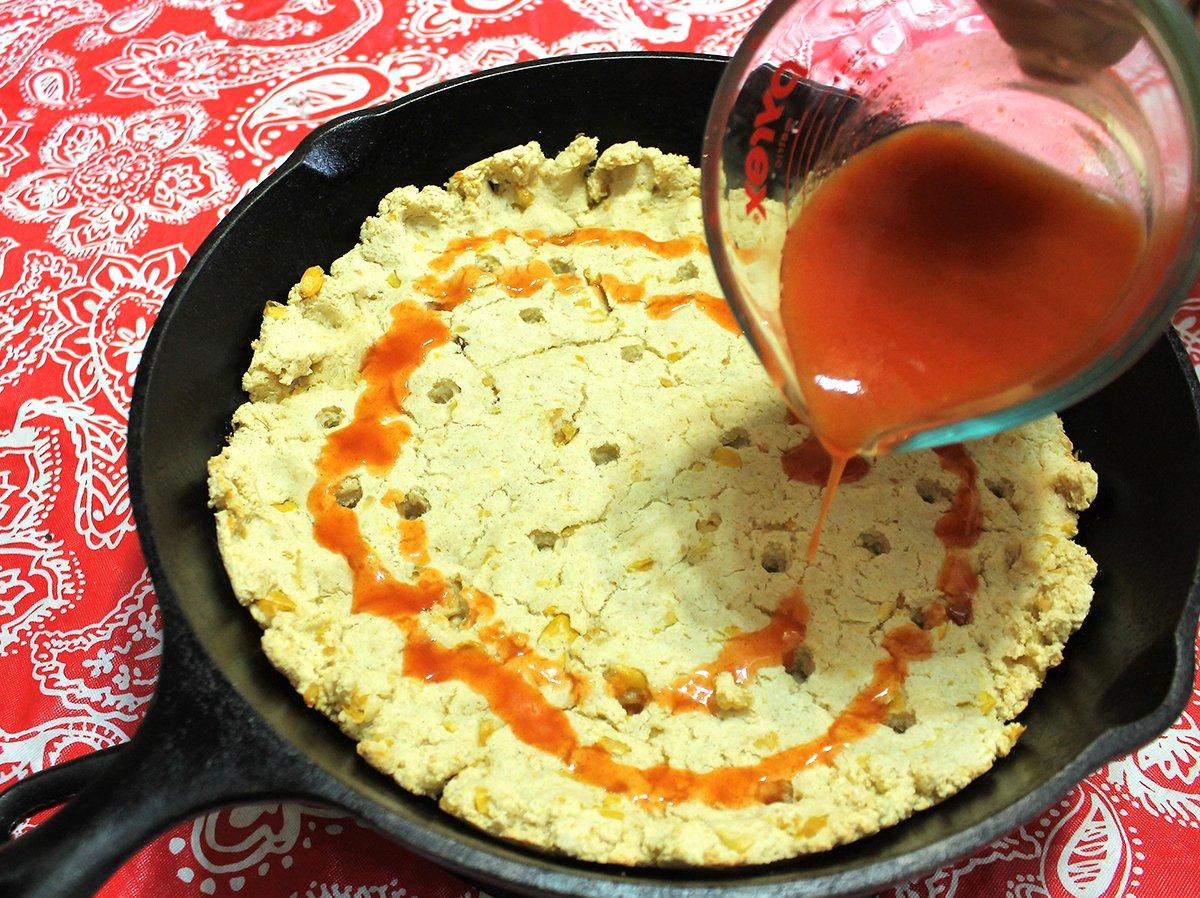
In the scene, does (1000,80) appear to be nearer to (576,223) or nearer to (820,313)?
(820,313)

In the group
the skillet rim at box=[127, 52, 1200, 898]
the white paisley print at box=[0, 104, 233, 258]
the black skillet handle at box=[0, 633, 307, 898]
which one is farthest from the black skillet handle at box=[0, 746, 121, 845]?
the white paisley print at box=[0, 104, 233, 258]

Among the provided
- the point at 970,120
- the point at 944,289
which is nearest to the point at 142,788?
the point at 944,289

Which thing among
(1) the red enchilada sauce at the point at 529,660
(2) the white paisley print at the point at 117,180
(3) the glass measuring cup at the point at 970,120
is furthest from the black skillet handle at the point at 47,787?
(2) the white paisley print at the point at 117,180

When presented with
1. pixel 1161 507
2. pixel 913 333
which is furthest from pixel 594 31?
pixel 1161 507

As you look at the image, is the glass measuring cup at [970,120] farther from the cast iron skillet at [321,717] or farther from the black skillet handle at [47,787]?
the black skillet handle at [47,787]

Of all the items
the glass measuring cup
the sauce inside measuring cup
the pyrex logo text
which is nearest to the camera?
the glass measuring cup

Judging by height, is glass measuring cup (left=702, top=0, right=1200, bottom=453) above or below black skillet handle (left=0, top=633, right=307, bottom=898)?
above

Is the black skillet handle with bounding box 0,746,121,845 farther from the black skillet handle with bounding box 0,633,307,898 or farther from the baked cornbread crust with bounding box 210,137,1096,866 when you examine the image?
the baked cornbread crust with bounding box 210,137,1096,866
